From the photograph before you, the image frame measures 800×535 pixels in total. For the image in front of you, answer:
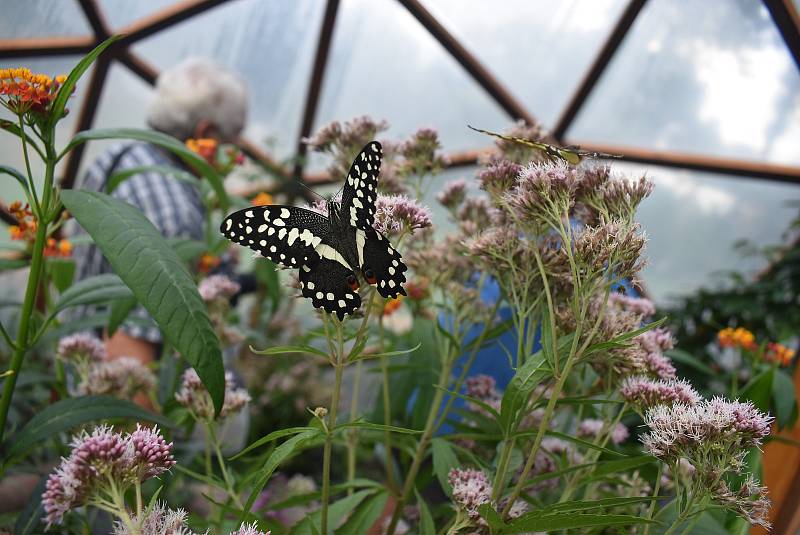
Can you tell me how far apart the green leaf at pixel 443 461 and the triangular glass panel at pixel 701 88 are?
7.98 ft

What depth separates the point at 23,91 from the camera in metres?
0.61

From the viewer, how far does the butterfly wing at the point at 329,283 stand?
23.7 inches

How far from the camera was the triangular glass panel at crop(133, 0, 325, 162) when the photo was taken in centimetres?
295

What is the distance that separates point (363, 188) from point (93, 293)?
1.28ft

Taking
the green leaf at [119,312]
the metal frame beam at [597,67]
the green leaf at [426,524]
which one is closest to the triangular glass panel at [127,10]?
the metal frame beam at [597,67]

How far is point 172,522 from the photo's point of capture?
1.47 ft

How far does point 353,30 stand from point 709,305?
202 cm

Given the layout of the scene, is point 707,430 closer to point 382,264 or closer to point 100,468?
point 382,264

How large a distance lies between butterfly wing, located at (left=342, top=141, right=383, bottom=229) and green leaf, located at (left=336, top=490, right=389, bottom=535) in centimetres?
32

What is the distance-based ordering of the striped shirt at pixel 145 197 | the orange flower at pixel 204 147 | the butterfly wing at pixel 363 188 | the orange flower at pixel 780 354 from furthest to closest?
the striped shirt at pixel 145 197 → the orange flower at pixel 780 354 → the orange flower at pixel 204 147 → the butterfly wing at pixel 363 188

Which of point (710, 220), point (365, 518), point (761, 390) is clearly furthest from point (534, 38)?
point (365, 518)

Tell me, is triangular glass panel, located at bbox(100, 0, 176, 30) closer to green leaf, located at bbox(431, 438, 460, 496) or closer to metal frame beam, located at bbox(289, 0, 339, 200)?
metal frame beam, located at bbox(289, 0, 339, 200)

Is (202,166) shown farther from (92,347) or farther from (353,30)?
(353,30)

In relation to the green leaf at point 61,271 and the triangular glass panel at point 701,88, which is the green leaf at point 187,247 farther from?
the triangular glass panel at point 701,88
